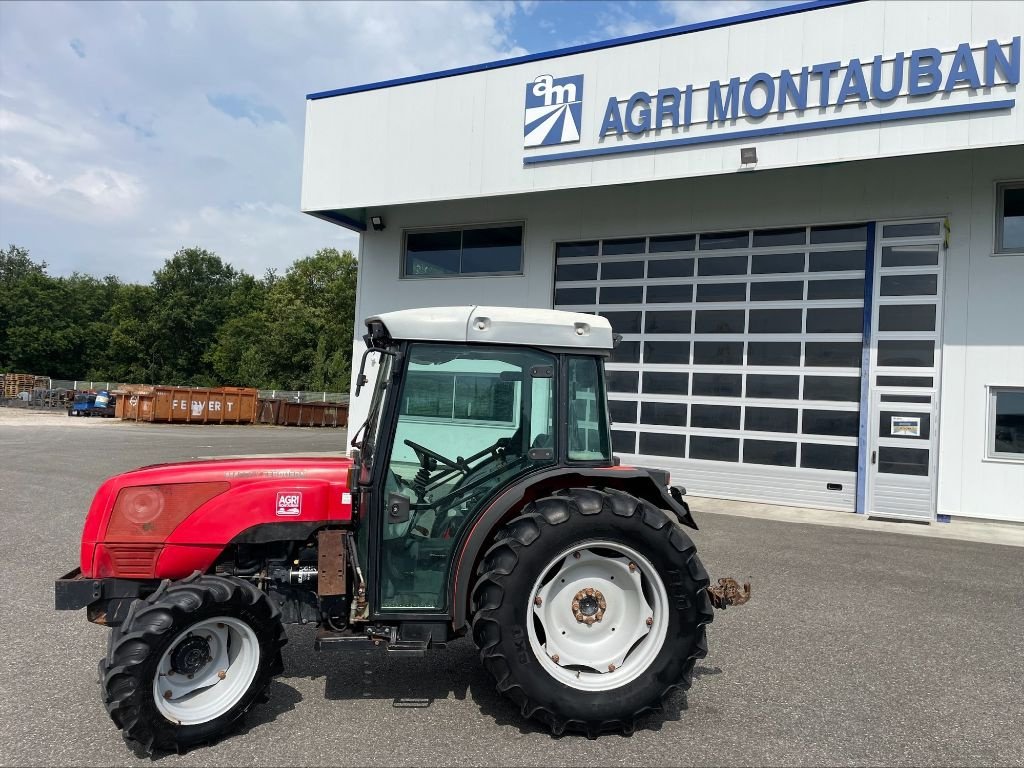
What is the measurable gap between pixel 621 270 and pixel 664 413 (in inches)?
107

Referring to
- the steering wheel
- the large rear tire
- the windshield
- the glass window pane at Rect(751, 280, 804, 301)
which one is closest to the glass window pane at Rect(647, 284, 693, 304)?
the glass window pane at Rect(751, 280, 804, 301)

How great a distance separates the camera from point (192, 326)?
5731 centimetres

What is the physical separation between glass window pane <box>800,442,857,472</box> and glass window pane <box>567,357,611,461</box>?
8.29 metres

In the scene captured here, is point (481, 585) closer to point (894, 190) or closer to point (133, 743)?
point (133, 743)

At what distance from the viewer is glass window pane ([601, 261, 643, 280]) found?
12.3 m

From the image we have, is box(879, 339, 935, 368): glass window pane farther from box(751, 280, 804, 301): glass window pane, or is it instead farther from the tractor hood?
the tractor hood

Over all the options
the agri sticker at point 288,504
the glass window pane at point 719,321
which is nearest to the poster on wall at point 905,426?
the glass window pane at point 719,321

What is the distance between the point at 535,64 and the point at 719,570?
9.17 metres

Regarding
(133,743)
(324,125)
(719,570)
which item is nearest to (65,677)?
(133,743)

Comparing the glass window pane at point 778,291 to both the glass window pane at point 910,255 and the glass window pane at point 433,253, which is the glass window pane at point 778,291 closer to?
the glass window pane at point 910,255

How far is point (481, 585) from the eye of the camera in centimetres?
320

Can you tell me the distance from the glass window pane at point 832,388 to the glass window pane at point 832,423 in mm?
232

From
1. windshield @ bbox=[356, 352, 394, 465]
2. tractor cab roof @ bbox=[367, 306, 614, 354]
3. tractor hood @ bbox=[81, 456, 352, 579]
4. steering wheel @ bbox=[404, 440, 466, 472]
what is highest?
tractor cab roof @ bbox=[367, 306, 614, 354]

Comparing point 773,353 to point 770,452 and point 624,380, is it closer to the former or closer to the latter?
point 770,452
